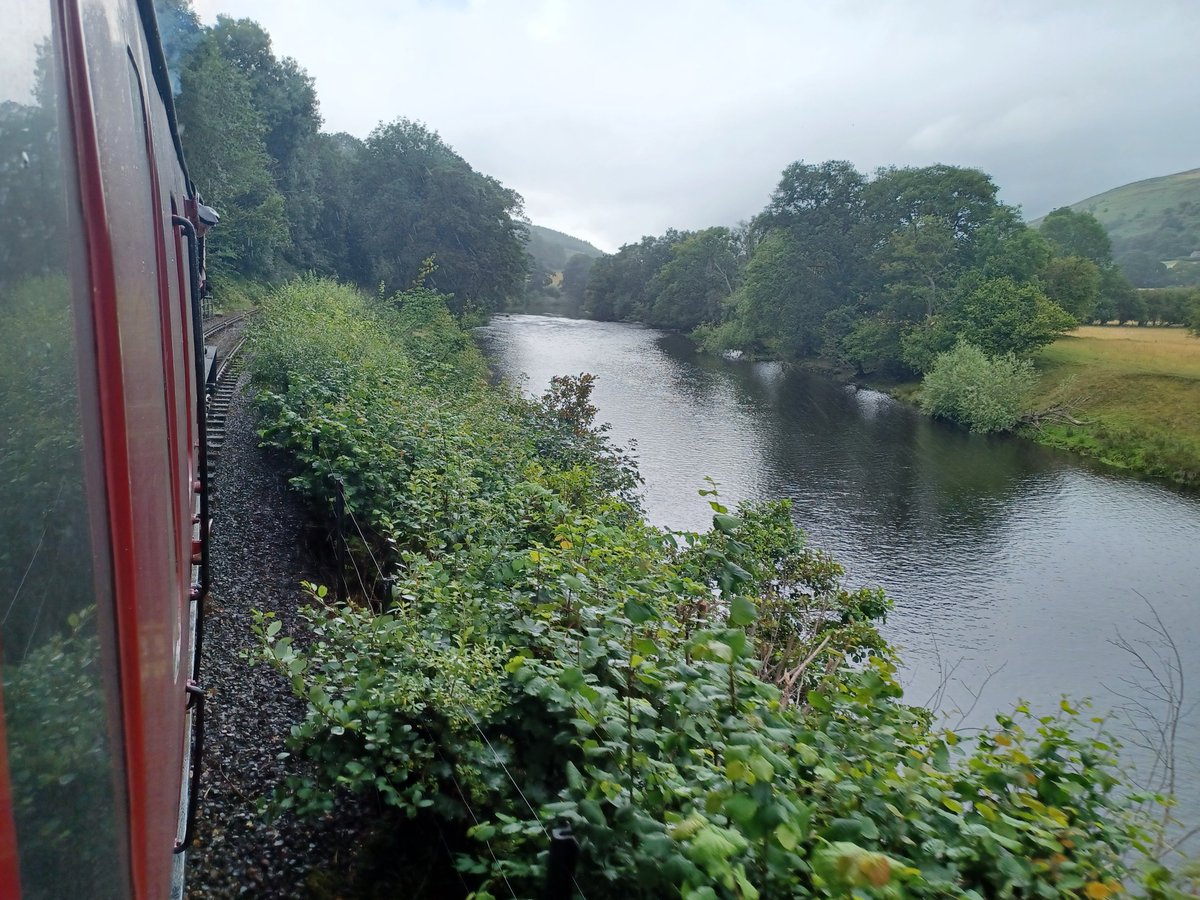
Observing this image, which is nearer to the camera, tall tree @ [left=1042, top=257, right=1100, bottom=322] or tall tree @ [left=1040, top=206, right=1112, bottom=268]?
tall tree @ [left=1042, top=257, right=1100, bottom=322]

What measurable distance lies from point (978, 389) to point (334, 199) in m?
33.4

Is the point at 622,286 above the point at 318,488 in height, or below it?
above

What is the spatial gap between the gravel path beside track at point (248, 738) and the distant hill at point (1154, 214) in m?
80.4

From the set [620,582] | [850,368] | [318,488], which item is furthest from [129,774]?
[850,368]

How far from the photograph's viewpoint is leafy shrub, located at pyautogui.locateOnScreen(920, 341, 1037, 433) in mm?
26297

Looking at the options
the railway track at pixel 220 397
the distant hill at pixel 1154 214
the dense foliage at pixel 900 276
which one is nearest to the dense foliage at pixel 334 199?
the railway track at pixel 220 397

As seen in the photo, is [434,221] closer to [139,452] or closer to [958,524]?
[958,524]

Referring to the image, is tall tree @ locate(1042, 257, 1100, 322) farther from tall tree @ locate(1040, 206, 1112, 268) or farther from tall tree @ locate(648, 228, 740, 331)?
tall tree @ locate(648, 228, 740, 331)

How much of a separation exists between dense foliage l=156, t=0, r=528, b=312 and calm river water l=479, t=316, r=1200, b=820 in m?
8.96

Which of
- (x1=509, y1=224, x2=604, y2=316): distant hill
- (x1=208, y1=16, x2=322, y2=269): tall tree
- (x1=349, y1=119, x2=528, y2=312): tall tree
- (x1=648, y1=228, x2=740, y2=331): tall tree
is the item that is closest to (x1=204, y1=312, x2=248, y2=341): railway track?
(x1=208, y1=16, x2=322, y2=269): tall tree

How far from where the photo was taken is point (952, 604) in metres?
12.5

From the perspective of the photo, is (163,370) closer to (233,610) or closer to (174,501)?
(174,501)

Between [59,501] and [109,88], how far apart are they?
3.59 ft

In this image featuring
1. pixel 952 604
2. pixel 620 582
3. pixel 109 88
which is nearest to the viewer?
pixel 109 88
